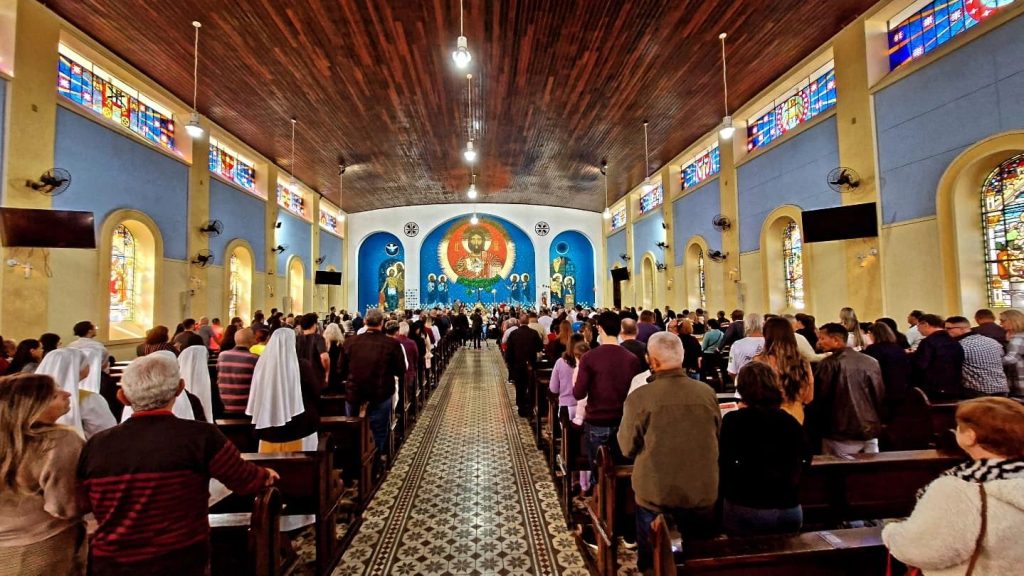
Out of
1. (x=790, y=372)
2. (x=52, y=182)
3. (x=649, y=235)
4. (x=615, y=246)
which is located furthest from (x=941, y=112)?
(x=615, y=246)

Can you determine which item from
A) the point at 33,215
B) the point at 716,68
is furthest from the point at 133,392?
the point at 716,68

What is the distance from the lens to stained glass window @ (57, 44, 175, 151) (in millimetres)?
7037

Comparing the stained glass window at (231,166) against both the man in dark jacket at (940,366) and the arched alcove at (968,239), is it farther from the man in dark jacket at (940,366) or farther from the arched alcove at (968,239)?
the arched alcove at (968,239)

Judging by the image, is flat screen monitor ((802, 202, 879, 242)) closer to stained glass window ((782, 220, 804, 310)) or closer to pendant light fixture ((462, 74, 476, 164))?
stained glass window ((782, 220, 804, 310))

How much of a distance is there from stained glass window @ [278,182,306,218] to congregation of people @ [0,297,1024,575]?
38.4 feet

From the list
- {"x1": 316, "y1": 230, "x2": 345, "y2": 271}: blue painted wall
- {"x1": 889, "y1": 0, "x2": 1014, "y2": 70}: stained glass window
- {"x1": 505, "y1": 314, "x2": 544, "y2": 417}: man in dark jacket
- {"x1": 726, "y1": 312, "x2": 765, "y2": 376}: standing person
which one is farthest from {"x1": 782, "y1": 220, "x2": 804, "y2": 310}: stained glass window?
{"x1": 316, "y1": 230, "x2": 345, "y2": 271}: blue painted wall

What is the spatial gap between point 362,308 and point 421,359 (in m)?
15.5

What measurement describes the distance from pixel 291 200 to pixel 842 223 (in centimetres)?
1534

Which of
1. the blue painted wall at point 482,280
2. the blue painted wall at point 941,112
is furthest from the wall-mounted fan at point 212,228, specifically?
the blue painted wall at point 941,112

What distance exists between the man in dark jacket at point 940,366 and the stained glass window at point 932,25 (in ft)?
14.6

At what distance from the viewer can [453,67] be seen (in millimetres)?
8266

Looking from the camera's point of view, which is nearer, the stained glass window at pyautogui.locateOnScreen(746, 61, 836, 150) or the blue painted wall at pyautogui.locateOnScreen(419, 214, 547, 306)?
the stained glass window at pyautogui.locateOnScreen(746, 61, 836, 150)

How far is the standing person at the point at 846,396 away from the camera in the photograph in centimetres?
282

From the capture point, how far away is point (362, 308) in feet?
70.9
